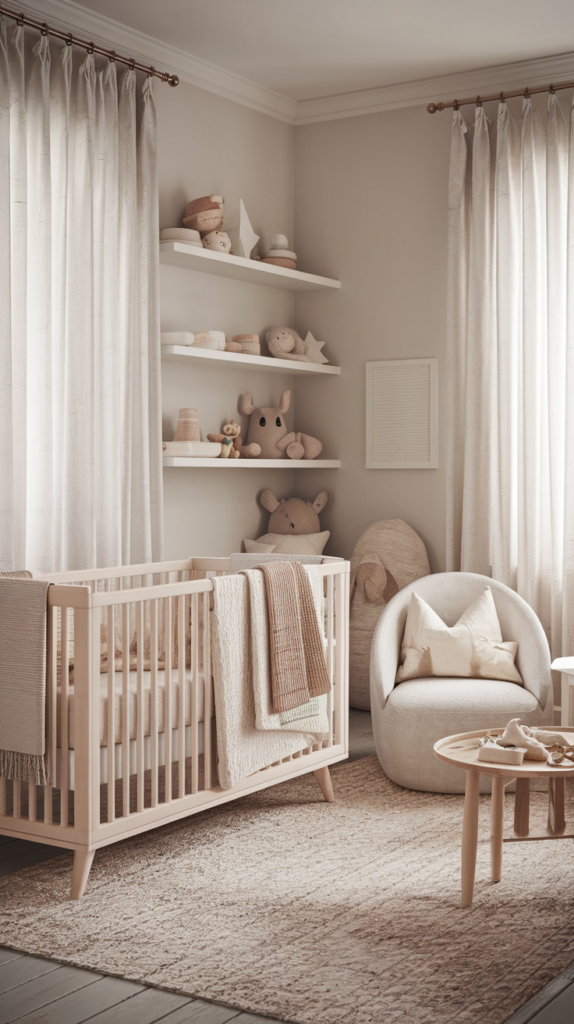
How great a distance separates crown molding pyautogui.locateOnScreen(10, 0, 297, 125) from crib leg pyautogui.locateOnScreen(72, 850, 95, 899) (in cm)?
251

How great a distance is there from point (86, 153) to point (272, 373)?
1.49 meters

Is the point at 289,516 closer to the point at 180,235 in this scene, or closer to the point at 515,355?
the point at 515,355

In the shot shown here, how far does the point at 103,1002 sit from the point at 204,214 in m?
2.84

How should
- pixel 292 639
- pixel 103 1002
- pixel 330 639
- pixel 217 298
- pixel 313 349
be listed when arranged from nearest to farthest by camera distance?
pixel 103 1002 → pixel 292 639 → pixel 330 639 → pixel 217 298 → pixel 313 349

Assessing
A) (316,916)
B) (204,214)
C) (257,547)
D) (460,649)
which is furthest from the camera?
(257,547)

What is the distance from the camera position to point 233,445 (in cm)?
424

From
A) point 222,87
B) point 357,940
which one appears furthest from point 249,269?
point 357,940

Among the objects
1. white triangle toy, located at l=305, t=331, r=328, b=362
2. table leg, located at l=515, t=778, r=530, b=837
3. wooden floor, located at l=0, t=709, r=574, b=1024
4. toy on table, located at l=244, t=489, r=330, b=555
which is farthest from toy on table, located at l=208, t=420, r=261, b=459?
wooden floor, located at l=0, t=709, r=574, b=1024

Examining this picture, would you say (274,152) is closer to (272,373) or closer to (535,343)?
(272,373)

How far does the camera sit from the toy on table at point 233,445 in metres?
4.11

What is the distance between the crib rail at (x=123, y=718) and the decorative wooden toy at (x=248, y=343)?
134 centimetres

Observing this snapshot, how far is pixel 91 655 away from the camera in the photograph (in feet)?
7.82

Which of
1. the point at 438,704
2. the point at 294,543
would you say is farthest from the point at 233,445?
the point at 438,704

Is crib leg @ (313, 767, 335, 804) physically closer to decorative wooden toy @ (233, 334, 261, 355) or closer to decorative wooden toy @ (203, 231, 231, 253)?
decorative wooden toy @ (233, 334, 261, 355)
